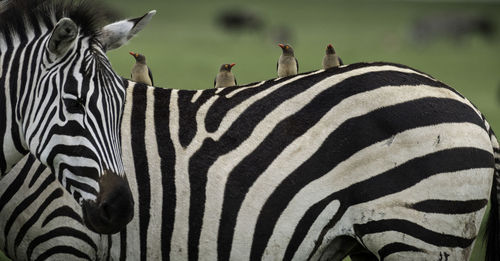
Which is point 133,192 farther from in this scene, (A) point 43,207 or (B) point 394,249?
(B) point 394,249

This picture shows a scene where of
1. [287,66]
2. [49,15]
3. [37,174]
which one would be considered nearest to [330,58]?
[287,66]

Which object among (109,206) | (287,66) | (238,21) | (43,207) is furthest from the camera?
(238,21)

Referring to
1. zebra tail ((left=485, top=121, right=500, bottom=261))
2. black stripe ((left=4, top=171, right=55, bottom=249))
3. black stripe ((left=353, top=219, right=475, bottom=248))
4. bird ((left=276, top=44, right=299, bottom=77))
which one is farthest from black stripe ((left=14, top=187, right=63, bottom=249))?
bird ((left=276, top=44, right=299, bottom=77))

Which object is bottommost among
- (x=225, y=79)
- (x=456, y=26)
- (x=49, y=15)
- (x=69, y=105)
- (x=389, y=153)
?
(x=456, y=26)

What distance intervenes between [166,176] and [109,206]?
0.88 meters

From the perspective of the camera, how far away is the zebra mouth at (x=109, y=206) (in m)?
3.89

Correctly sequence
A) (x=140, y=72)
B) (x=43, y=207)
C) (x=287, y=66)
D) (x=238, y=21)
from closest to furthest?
(x=43, y=207) < (x=140, y=72) < (x=287, y=66) < (x=238, y=21)

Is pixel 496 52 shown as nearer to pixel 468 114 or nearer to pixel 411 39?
pixel 411 39

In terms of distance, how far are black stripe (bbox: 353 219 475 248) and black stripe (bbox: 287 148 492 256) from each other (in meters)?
0.16

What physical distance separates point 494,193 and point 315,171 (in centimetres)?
115

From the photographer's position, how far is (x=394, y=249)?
178 inches

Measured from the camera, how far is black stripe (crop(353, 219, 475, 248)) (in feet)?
14.7

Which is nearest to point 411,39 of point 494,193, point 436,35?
point 436,35

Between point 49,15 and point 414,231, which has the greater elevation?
point 49,15
